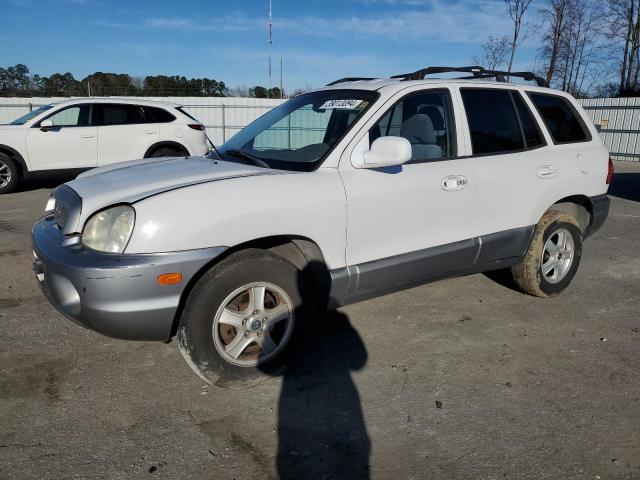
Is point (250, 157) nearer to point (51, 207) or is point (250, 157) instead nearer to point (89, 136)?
point (51, 207)

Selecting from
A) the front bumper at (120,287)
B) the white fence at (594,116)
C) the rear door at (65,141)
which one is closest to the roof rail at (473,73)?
the front bumper at (120,287)

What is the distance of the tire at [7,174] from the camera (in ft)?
29.6

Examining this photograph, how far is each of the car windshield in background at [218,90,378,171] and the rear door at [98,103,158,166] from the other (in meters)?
6.48

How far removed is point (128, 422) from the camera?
2.58 metres

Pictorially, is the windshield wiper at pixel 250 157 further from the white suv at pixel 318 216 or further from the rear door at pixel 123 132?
the rear door at pixel 123 132

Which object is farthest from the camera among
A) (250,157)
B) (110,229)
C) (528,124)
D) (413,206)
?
(528,124)

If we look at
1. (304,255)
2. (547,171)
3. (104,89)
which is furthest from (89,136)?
(104,89)

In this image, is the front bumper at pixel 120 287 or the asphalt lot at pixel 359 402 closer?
the asphalt lot at pixel 359 402

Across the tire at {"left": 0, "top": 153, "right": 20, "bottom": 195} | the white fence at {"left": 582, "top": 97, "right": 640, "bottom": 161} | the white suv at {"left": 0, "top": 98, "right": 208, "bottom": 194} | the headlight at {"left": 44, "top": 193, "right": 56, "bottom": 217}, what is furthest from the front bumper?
the white fence at {"left": 582, "top": 97, "right": 640, "bottom": 161}

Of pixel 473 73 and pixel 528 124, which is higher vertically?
pixel 473 73

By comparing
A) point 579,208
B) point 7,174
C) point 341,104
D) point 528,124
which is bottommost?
point 7,174

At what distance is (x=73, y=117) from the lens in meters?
9.41

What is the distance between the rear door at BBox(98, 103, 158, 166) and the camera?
9539 millimetres

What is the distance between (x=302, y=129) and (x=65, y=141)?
712 cm
